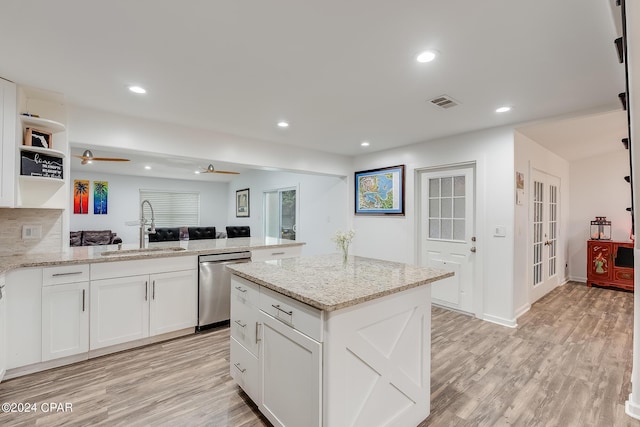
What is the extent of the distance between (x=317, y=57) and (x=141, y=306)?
268cm

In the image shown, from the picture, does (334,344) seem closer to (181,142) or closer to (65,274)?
(65,274)

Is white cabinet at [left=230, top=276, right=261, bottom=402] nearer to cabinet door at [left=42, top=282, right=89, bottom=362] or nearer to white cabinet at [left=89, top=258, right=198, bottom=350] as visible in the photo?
white cabinet at [left=89, top=258, right=198, bottom=350]

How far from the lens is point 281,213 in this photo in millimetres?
7105

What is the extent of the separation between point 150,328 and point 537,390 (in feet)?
10.9

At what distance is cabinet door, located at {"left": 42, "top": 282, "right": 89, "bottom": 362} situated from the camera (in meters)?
2.31

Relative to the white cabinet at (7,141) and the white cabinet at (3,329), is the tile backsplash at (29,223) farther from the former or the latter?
the white cabinet at (3,329)

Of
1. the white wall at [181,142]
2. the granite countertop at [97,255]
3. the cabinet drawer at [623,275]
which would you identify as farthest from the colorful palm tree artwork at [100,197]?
the cabinet drawer at [623,275]

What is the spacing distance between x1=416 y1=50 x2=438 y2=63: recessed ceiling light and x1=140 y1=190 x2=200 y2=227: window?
7954mm

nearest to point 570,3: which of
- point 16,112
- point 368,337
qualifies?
point 368,337

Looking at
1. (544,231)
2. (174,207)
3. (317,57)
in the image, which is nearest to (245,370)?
(317,57)

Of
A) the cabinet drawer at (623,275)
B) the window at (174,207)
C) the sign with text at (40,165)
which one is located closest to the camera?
the sign with text at (40,165)

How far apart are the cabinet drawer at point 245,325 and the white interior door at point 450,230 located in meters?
Result: 2.98

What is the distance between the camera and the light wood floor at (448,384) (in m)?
1.84

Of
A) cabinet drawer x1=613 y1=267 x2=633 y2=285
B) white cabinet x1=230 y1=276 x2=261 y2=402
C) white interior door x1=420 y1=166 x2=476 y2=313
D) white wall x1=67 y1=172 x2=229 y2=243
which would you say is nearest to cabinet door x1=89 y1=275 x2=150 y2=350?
white cabinet x1=230 y1=276 x2=261 y2=402
